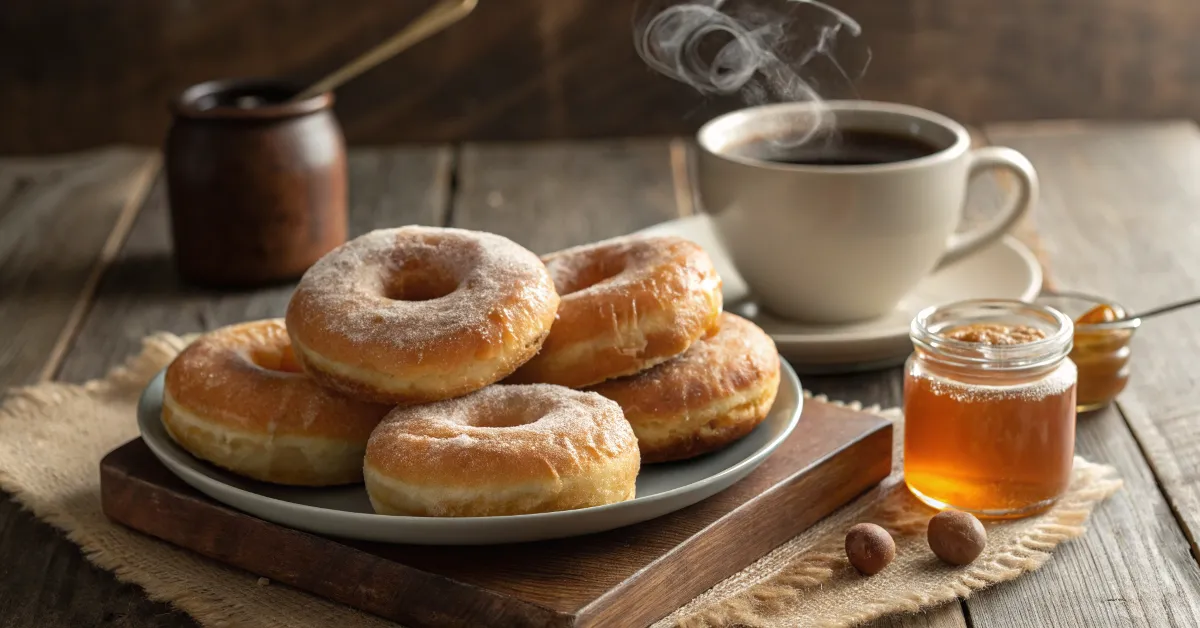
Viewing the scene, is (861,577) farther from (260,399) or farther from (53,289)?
(53,289)

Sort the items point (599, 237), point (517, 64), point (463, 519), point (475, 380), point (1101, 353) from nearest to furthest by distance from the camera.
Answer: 1. point (463, 519)
2. point (475, 380)
3. point (1101, 353)
4. point (599, 237)
5. point (517, 64)

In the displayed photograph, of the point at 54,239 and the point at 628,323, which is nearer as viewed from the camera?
the point at 628,323

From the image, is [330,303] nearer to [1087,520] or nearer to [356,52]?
[1087,520]

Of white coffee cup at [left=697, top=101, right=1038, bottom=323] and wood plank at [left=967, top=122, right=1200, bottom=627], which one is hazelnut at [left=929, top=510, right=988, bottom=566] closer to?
wood plank at [left=967, top=122, right=1200, bottom=627]

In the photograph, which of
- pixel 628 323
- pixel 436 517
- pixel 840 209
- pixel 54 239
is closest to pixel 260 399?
pixel 436 517

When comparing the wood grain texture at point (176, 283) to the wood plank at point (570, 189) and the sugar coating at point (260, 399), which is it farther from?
the sugar coating at point (260, 399)

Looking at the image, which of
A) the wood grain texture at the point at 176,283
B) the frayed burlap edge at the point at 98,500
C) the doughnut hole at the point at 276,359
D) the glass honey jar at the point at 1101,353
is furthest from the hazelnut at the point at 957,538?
the wood grain texture at the point at 176,283
